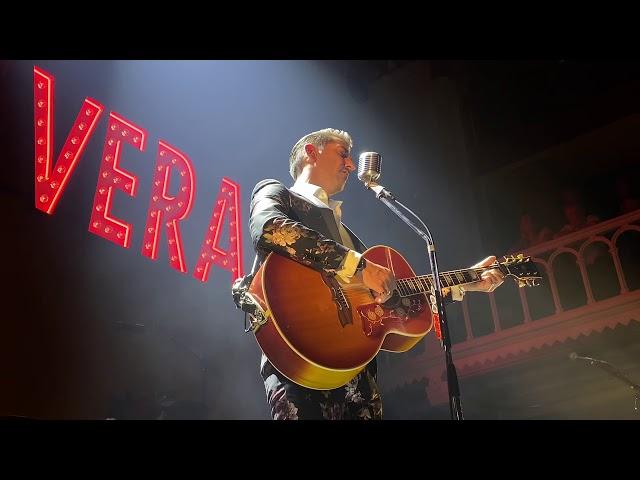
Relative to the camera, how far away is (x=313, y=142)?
386 cm

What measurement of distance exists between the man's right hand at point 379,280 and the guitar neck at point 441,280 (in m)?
0.09

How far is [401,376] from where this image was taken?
379 centimetres

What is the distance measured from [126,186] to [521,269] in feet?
7.50

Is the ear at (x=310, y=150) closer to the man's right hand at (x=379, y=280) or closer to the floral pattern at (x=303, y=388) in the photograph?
the floral pattern at (x=303, y=388)

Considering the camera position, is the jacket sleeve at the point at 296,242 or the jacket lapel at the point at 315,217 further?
the jacket lapel at the point at 315,217

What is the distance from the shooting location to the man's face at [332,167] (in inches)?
147

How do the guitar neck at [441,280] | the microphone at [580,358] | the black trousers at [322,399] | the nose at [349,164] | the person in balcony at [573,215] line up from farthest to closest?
the person in balcony at [573,215], the nose at [349,164], the microphone at [580,358], the guitar neck at [441,280], the black trousers at [322,399]

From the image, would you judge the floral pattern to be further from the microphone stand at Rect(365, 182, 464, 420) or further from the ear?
the ear

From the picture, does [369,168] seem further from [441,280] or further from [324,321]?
[324,321]

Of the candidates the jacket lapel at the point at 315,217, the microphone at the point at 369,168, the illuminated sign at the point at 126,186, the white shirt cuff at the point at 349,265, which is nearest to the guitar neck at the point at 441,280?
the white shirt cuff at the point at 349,265

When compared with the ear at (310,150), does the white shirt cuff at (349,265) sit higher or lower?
lower

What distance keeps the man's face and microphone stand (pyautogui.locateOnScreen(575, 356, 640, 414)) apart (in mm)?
1595

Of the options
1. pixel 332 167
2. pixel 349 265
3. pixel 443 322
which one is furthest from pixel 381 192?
pixel 443 322

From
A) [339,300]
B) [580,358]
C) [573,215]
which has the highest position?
[573,215]
